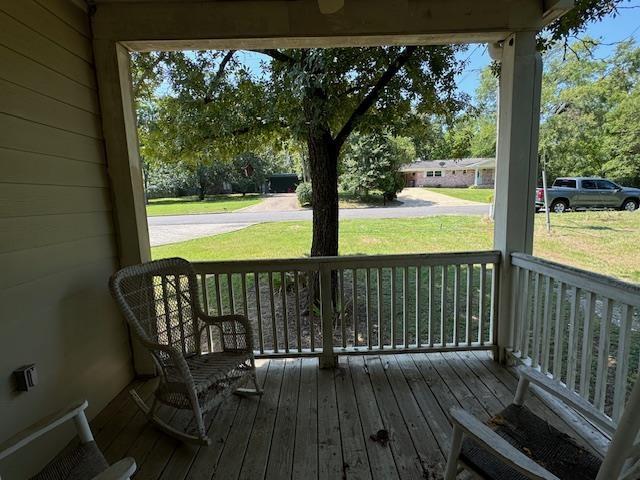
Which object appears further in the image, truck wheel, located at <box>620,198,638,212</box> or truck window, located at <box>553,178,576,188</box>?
truck window, located at <box>553,178,576,188</box>

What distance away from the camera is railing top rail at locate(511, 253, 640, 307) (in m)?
1.53

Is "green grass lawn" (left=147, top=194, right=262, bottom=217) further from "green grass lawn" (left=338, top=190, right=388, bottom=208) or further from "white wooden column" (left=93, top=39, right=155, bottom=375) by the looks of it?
"white wooden column" (left=93, top=39, right=155, bottom=375)

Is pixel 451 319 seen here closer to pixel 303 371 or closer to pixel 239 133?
pixel 303 371

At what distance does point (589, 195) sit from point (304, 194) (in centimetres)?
879

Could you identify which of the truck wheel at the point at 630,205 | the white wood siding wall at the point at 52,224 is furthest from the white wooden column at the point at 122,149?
the truck wheel at the point at 630,205

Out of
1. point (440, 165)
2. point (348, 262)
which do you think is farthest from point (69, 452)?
point (440, 165)

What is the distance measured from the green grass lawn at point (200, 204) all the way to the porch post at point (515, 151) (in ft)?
43.9

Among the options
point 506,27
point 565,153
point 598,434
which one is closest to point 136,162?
point 506,27

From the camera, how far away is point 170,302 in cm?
230

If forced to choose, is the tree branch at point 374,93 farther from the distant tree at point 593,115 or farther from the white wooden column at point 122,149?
the distant tree at point 593,115

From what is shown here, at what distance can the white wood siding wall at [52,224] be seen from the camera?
4.93ft

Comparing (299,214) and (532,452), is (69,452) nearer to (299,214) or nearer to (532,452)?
(532,452)

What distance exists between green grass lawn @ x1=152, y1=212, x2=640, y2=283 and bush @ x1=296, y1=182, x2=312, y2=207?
2.47m

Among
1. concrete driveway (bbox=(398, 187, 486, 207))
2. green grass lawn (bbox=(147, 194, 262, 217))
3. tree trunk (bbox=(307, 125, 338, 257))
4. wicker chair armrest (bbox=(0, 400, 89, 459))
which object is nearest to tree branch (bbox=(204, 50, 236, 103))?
tree trunk (bbox=(307, 125, 338, 257))
